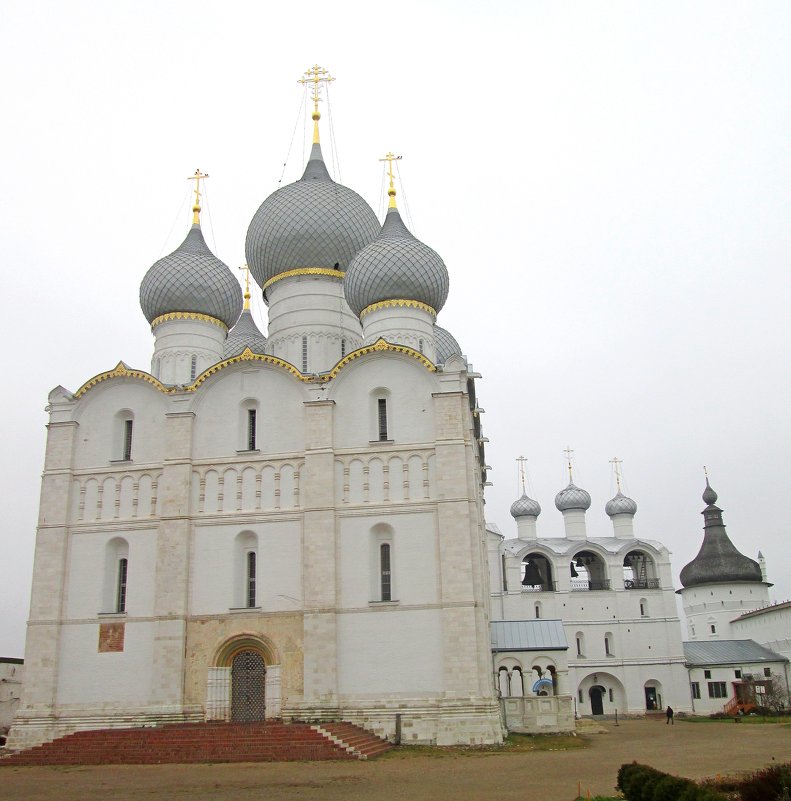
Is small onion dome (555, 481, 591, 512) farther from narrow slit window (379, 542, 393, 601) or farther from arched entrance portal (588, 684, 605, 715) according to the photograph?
narrow slit window (379, 542, 393, 601)

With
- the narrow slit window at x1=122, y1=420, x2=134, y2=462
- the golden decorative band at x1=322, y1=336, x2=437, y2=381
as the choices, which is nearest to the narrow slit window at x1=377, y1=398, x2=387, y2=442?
the golden decorative band at x1=322, y1=336, x2=437, y2=381

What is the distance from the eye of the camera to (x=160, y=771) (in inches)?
634

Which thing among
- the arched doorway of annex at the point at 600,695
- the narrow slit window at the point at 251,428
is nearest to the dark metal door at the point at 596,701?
the arched doorway of annex at the point at 600,695

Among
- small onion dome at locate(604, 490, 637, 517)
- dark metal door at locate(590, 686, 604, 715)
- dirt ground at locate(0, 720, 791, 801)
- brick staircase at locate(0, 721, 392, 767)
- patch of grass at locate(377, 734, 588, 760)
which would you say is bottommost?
dirt ground at locate(0, 720, 791, 801)

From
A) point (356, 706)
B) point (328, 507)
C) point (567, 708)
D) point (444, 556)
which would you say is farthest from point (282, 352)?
point (567, 708)

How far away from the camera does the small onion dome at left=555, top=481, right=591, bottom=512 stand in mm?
48906

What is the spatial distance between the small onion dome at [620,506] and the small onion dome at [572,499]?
129 cm

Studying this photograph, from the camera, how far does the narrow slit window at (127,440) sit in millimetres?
23344

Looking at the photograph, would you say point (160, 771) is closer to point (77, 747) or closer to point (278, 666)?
point (77, 747)

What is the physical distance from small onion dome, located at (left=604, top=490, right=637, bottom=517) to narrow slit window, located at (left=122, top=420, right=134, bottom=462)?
3210cm

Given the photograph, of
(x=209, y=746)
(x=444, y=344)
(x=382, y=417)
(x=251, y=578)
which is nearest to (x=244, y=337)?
(x=444, y=344)

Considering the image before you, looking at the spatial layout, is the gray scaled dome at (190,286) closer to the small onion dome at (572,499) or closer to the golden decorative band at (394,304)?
the golden decorative band at (394,304)

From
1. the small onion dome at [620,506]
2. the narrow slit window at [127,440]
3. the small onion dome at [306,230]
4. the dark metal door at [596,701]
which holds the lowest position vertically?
the dark metal door at [596,701]

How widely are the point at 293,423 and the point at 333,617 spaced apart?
497 cm
